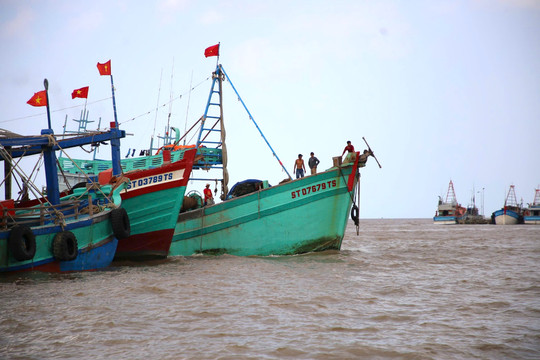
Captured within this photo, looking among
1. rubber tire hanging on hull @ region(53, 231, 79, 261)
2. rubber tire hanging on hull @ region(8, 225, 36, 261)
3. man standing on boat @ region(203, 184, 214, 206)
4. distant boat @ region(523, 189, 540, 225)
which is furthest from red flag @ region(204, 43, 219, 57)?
distant boat @ region(523, 189, 540, 225)

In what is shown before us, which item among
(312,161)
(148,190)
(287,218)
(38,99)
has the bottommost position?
(287,218)

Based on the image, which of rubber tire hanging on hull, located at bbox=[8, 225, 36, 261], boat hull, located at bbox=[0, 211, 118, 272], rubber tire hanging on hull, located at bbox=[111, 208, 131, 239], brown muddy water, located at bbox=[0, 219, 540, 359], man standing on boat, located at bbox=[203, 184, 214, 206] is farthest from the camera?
man standing on boat, located at bbox=[203, 184, 214, 206]

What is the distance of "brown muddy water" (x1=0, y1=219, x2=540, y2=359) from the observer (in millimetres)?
6047

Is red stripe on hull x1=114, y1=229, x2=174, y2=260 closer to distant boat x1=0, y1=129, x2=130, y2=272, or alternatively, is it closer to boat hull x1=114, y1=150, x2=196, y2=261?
boat hull x1=114, y1=150, x2=196, y2=261

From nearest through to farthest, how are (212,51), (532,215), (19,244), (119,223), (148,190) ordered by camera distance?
(19,244) < (119,223) < (148,190) < (212,51) < (532,215)

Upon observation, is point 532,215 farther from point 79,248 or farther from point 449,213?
point 79,248

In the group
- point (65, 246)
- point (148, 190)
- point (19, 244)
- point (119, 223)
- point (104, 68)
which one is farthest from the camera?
point (104, 68)

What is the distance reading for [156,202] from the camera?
55.9ft

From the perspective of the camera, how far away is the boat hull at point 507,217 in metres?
79.8

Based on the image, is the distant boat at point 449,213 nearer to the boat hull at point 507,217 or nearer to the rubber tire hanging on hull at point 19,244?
the boat hull at point 507,217

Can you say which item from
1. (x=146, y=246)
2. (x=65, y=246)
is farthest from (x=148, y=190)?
(x=65, y=246)

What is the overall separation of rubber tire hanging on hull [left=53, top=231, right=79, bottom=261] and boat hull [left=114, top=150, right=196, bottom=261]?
11.5 ft

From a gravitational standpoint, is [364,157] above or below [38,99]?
below

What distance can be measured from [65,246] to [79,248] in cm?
81
